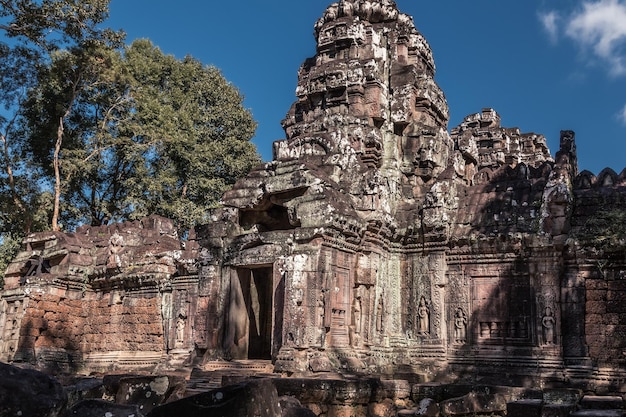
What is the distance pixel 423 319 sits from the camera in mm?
12305

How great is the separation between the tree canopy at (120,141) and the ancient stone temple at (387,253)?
8557 millimetres

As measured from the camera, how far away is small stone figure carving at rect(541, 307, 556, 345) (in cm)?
1097

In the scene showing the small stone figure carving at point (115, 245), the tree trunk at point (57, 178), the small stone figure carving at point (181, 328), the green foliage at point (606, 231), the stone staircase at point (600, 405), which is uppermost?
the tree trunk at point (57, 178)

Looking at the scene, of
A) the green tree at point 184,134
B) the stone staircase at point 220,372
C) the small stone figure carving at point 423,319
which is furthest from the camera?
the green tree at point 184,134

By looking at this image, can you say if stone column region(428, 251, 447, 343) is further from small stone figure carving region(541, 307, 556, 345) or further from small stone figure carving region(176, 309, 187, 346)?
small stone figure carving region(176, 309, 187, 346)

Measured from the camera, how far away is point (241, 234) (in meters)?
12.5

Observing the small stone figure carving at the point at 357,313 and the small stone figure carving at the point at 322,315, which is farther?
the small stone figure carving at the point at 357,313

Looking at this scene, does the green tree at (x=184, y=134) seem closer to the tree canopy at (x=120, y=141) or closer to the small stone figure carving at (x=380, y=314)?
the tree canopy at (x=120, y=141)

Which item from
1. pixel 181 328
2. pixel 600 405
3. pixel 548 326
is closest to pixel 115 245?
pixel 181 328

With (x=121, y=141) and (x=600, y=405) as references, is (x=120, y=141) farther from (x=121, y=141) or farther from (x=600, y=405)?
(x=600, y=405)

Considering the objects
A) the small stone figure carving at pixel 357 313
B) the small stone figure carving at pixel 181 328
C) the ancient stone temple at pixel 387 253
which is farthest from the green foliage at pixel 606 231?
the small stone figure carving at pixel 181 328

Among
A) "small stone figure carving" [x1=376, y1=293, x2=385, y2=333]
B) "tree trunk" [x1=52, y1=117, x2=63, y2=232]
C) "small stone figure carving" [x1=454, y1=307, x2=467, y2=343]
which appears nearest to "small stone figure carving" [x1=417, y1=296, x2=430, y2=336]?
"small stone figure carving" [x1=454, y1=307, x2=467, y2=343]

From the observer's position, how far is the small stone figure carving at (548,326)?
11.0 metres

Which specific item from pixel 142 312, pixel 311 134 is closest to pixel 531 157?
pixel 311 134
